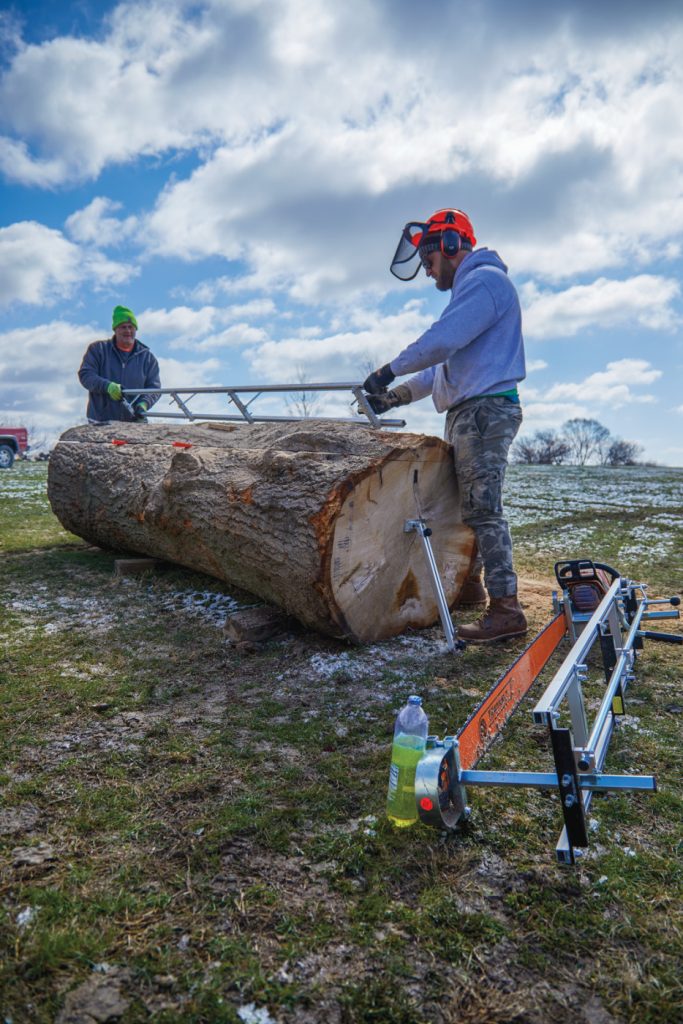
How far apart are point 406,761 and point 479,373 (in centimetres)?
275

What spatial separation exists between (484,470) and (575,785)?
8.95ft

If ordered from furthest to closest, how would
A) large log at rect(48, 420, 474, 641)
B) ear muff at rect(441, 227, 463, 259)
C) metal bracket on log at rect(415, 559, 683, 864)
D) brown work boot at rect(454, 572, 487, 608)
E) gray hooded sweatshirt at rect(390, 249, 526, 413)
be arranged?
brown work boot at rect(454, 572, 487, 608), ear muff at rect(441, 227, 463, 259), gray hooded sweatshirt at rect(390, 249, 526, 413), large log at rect(48, 420, 474, 641), metal bracket on log at rect(415, 559, 683, 864)

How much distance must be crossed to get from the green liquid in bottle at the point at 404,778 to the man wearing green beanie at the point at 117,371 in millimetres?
5641

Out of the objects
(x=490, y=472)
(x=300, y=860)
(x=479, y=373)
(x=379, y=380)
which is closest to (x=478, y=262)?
(x=479, y=373)

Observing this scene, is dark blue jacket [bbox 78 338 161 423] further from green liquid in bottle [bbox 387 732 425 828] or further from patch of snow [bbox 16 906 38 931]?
patch of snow [bbox 16 906 38 931]

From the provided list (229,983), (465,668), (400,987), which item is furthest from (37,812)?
(465,668)

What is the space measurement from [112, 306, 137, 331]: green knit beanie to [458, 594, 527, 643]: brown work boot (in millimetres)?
5140

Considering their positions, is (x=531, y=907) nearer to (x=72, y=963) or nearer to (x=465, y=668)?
(x=72, y=963)

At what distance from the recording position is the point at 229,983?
1805 millimetres

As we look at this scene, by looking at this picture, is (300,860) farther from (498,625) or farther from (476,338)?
(476,338)

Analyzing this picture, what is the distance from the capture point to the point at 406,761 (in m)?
2.41

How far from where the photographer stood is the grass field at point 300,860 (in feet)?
5.87

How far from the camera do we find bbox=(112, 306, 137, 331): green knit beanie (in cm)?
745

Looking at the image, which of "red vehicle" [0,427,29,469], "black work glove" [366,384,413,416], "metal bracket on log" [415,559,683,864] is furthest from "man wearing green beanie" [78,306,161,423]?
"red vehicle" [0,427,29,469]
